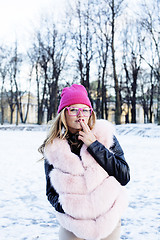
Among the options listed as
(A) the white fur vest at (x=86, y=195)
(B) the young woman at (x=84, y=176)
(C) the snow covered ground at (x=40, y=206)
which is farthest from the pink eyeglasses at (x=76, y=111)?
(C) the snow covered ground at (x=40, y=206)

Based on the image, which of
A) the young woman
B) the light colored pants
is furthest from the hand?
the light colored pants

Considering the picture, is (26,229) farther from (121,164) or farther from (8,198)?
(121,164)

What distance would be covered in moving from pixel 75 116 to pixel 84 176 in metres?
0.43

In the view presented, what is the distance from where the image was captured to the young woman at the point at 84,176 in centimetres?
152

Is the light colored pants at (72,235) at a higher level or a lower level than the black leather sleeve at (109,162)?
lower

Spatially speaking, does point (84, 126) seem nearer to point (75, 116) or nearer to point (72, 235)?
point (75, 116)

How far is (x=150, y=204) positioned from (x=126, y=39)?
26.6 meters

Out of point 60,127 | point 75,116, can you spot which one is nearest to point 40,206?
point 60,127

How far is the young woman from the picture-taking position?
1.52 meters

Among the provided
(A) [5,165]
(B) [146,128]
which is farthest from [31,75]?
(A) [5,165]

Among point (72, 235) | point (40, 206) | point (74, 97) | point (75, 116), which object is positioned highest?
point (74, 97)

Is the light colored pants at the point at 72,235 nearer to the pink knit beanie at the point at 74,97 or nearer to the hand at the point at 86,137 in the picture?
the hand at the point at 86,137

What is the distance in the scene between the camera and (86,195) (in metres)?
1.55

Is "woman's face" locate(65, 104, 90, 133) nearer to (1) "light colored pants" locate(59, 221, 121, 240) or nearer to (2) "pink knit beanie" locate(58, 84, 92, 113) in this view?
(2) "pink knit beanie" locate(58, 84, 92, 113)
